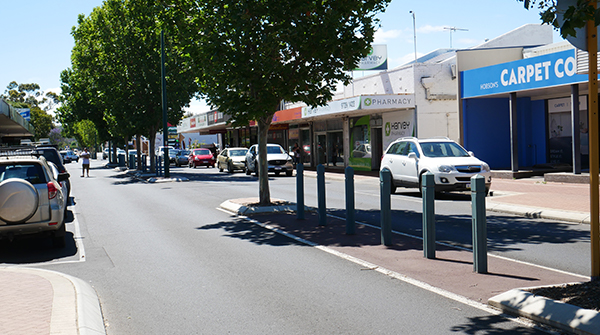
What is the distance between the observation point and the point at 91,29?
36.2 metres

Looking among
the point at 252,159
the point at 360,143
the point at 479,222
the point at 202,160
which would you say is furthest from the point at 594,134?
the point at 202,160

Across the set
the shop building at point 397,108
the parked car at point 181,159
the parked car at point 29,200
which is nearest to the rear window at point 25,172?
the parked car at point 29,200

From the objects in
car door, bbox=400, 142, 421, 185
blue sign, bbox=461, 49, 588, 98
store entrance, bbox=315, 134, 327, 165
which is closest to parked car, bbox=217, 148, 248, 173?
store entrance, bbox=315, 134, 327, 165

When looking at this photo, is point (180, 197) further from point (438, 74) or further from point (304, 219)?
point (438, 74)

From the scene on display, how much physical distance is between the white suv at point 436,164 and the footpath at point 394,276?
4159 mm

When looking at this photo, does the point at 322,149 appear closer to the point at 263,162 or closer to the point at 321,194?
the point at 263,162

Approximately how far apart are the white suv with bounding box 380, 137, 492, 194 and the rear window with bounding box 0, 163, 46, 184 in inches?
398

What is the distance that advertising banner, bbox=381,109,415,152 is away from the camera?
2797 centimetres

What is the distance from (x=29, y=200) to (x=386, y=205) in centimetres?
561

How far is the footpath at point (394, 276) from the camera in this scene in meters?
5.03

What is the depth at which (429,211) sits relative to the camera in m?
7.73

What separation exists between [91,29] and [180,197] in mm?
21495

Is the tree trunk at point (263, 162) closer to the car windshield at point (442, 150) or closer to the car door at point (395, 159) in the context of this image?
the car door at point (395, 159)

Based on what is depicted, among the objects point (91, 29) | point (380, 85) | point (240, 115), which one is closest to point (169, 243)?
point (240, 115)
